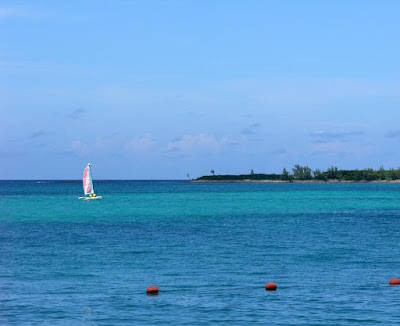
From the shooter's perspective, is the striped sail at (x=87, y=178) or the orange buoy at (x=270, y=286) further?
the striped sail at (x=87, y=178)

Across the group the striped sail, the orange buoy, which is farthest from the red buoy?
the striped sail

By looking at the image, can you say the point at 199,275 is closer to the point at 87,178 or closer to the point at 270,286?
the point at 270,286

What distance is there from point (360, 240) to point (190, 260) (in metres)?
22.2

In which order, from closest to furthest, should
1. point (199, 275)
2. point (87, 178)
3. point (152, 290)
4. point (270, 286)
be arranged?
point (152, 290) → point (270, 286) → point (199, 275) → point (87, 178)

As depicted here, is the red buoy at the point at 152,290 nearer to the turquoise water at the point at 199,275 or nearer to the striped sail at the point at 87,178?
the turquoise water at the point at 199,275

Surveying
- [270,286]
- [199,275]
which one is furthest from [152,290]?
[199,275]

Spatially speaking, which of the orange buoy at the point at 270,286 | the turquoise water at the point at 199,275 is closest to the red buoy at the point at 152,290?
the turquoise water at the point at 199,275

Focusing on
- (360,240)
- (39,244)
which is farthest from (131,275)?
(360,240)

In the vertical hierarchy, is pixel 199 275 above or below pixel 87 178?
below

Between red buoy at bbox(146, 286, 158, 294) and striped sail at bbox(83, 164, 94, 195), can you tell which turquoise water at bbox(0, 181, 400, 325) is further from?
striped sail at bbox(83, 164, 94, 195)

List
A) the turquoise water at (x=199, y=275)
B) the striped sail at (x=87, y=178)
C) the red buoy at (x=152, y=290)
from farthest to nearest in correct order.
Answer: the striped sail at (x=87, y=178) → the red buoy at (x=152, y=290) → the turquoise water at (x=199, y=275)

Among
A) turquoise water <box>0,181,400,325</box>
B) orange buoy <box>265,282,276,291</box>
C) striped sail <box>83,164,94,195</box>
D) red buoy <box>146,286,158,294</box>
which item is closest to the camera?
turquoise water <box>0,181,400,325</box>

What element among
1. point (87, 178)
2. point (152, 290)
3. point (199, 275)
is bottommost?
point (199, 275)

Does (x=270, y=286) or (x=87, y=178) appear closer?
(x=270, y=286)
